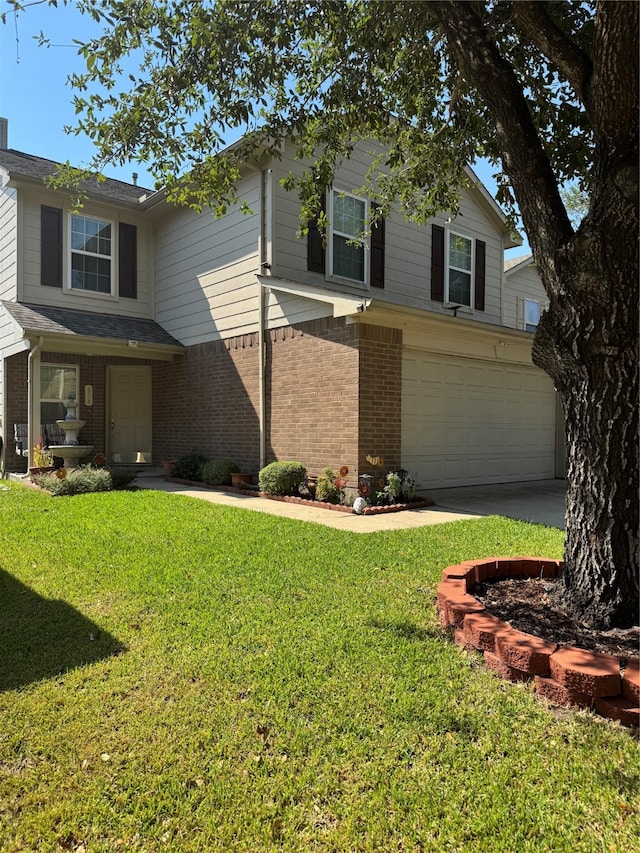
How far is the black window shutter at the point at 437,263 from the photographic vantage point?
12.6 metres

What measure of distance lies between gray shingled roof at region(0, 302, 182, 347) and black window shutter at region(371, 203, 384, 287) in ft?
15.7

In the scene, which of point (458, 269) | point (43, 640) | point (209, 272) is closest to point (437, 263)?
point (458, 269)

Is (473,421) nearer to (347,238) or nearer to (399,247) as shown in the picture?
(399,247)

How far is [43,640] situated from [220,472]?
7101 mm

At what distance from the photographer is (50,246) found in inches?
462

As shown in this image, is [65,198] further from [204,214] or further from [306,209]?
[306,209]

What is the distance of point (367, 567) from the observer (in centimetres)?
490

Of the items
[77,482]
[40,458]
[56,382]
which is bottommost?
[77,482]

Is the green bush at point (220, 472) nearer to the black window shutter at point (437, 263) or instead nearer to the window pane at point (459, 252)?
the black window shutter at point (437, 263)

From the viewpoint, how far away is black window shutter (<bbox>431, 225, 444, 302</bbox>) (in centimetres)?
1264

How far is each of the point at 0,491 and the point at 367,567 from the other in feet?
25.5

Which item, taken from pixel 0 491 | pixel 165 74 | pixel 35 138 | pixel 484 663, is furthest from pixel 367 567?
pixel 0 491

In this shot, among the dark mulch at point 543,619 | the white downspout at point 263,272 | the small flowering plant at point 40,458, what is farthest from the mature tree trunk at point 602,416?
the small flowering plant at point 40,458

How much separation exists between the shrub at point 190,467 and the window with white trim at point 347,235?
4795mm
